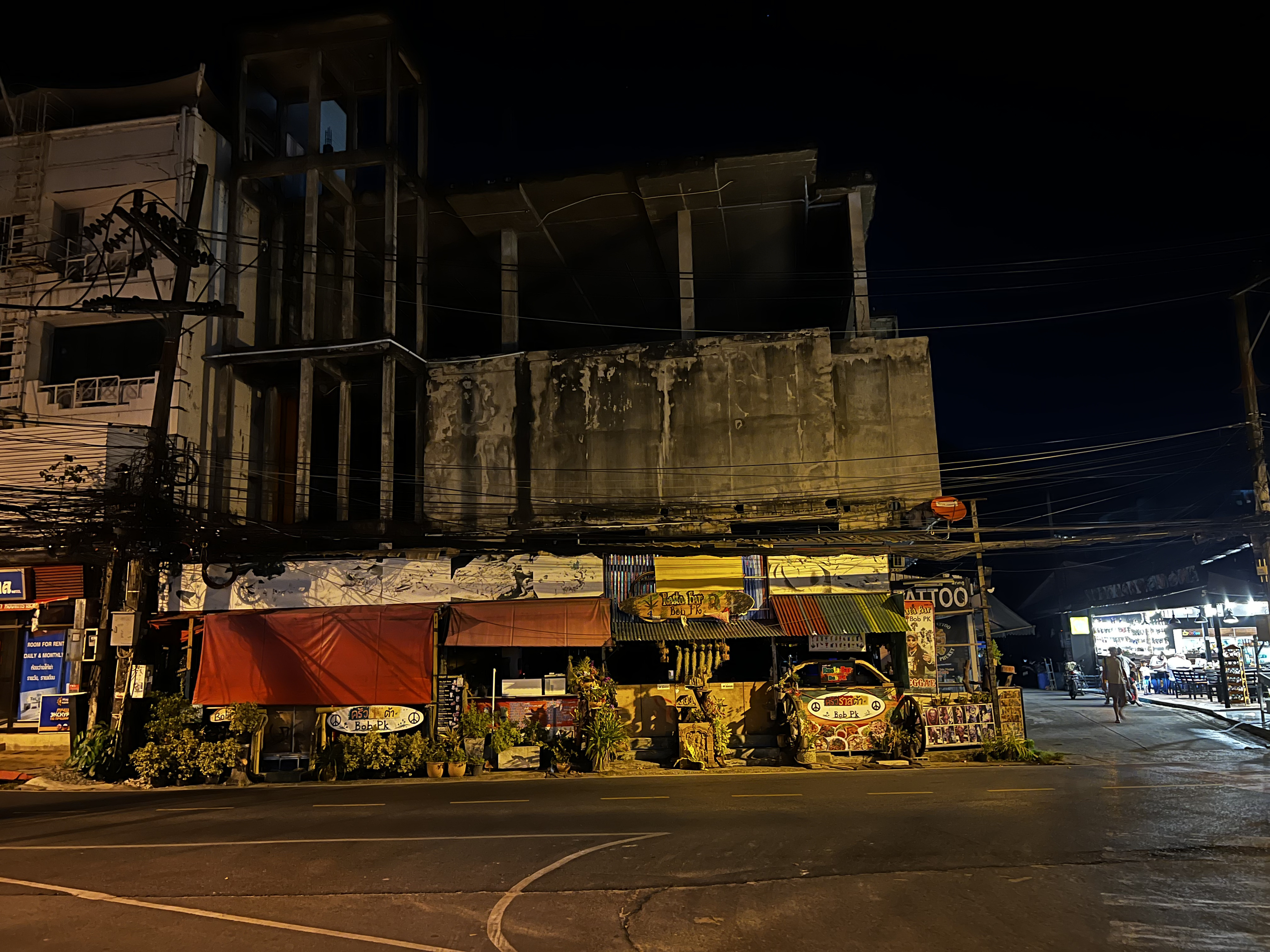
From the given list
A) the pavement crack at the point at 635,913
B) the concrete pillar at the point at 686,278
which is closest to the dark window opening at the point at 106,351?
the concrete pillar at the point at 686,278

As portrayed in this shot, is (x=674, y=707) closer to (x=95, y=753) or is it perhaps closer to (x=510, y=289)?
(x=95, y=753)

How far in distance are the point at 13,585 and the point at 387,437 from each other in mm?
10173

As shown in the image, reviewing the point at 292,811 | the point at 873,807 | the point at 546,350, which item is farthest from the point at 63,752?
the point at 873,807

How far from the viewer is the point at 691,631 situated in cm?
2000

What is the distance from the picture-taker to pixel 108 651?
18922 mm

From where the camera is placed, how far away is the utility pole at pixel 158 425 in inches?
713

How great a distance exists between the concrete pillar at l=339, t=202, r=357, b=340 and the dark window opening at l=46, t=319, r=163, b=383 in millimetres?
5902

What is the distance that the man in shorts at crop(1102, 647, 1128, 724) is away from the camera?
2312 cm

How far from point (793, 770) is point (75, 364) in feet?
82.3

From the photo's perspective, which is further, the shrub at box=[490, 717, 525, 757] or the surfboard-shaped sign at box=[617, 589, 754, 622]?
the surfboard-shaped sign at box=[617, 589, 754, 622]

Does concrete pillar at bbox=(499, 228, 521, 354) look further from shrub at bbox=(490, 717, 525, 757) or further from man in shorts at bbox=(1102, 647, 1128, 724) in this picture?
man in shorts at bbox=(1102, 647, 1128, 724)

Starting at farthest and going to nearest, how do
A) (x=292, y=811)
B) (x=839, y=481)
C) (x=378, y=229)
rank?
(x=378, y=229)
(x=839, y=481)
(x=292, y=811)

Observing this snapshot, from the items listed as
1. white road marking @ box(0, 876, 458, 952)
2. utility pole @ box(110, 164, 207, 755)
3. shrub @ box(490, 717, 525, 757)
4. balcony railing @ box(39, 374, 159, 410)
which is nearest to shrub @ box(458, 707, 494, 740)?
shrub @ box(490, 717, 525, 757)

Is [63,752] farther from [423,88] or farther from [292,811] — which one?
[423,88]
